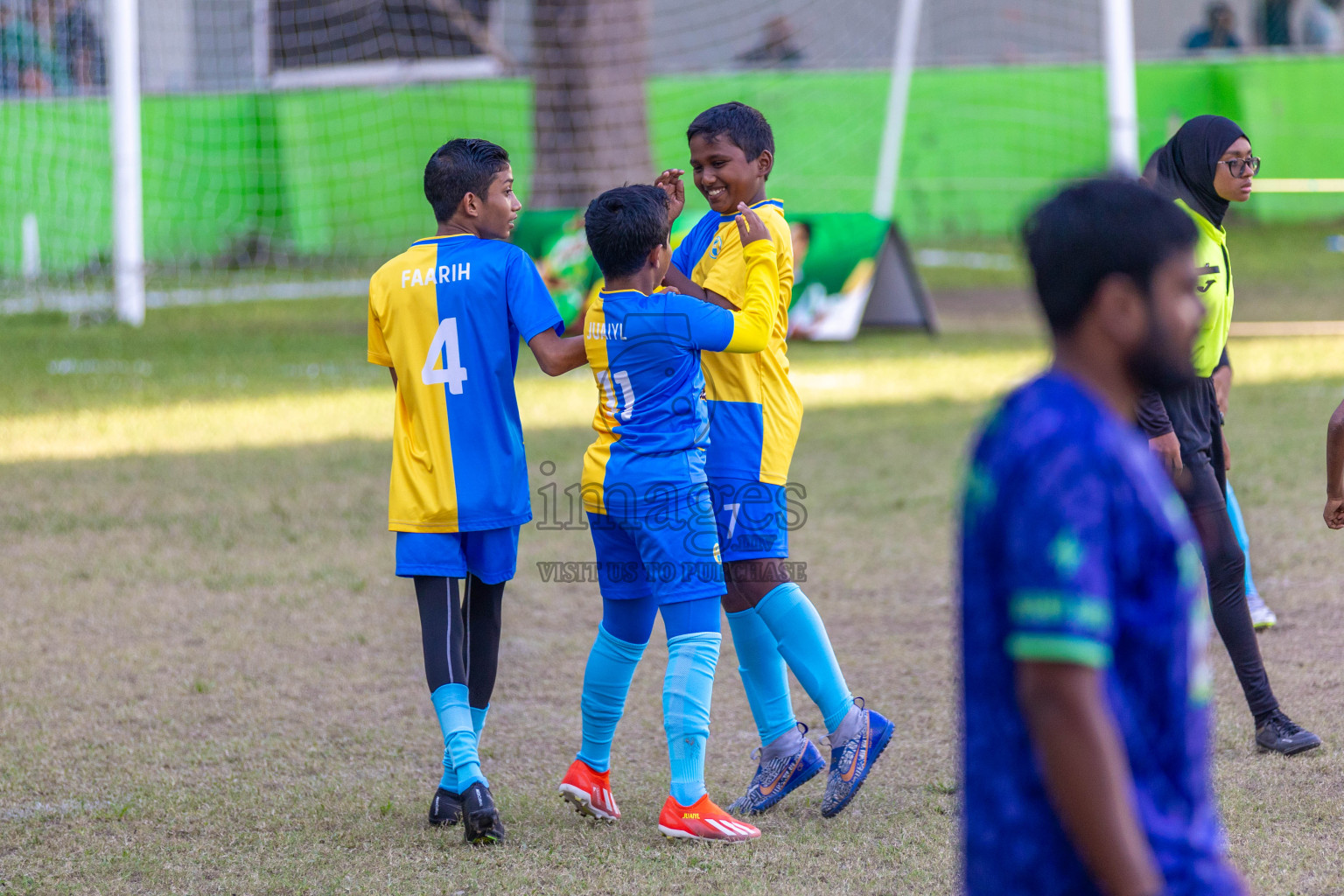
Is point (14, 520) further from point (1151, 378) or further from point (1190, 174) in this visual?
point (1151, 378)

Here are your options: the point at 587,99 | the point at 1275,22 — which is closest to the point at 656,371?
the point at 587,99

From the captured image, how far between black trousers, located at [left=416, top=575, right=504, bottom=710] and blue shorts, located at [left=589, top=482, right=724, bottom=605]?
34 cm

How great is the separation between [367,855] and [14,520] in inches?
174

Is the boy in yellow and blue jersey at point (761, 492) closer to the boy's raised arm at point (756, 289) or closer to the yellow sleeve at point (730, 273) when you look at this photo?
the yellow sleeve at point (730, 273)

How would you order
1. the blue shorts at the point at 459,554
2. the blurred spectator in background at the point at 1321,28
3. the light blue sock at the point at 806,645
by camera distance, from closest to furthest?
1. the blue shorts at the point at 459,554
2. the light blue sock at the point at 806,645
3. the blurred spectator in background at the point at 1321,28

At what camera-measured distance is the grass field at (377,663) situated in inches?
135

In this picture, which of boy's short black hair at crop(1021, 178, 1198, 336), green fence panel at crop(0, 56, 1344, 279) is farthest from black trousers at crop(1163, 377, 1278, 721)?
green fence panel at crop(0, 56, 1344, 279)

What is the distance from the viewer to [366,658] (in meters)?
5.18

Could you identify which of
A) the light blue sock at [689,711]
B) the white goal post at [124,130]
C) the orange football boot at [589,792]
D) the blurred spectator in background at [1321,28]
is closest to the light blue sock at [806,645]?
the light blue sock at [689,711]

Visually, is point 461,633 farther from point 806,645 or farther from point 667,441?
point 806,645

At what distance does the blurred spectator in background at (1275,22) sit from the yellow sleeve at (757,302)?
20.4m

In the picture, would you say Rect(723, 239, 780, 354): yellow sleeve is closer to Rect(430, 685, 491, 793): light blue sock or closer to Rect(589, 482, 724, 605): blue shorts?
Rect(589, 482, 724, 605): blue shorts

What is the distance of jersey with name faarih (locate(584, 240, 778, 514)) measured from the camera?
3400 mm

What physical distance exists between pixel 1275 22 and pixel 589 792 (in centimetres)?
2120
